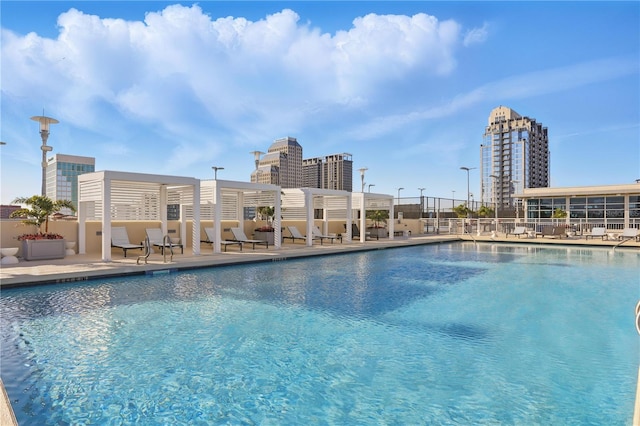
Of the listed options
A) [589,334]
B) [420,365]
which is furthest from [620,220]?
[420,365]

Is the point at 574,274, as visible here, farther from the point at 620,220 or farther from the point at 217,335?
the point at 620,220

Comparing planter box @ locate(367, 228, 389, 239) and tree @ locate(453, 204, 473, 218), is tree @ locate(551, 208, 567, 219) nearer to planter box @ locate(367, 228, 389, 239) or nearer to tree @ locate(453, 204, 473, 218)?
tree @ locate(453, 204, 473, 218)

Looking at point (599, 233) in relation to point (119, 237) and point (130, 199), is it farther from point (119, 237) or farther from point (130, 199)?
point (119, 237)

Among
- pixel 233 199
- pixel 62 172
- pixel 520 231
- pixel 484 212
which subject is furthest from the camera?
pixel 62 172

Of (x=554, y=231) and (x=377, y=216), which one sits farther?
(x=377, y=216)

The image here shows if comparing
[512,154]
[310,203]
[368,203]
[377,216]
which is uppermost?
Result: [512,154]

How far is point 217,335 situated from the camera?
5.21 meters

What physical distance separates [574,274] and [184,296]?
10.2 m

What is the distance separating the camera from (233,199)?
17.5m

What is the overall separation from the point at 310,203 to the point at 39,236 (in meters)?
9.66

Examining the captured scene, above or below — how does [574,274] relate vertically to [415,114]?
below

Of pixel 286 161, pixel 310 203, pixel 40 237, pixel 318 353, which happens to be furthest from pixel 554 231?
pixel 286 161

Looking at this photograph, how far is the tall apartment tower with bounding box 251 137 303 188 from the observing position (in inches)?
2114

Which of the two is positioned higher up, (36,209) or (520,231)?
(36,209)
